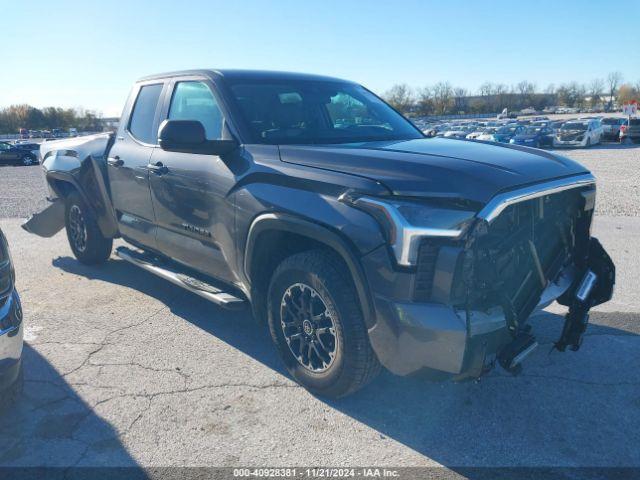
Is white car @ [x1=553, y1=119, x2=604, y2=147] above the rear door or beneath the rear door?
beneath

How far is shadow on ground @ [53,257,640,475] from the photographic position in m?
2.86

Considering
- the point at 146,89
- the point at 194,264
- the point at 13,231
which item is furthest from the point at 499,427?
the point at 13,231

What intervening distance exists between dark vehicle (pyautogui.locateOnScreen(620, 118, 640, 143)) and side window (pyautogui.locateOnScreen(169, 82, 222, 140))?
33657 mm

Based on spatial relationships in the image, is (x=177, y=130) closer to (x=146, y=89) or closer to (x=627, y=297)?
(x=146, y=89)

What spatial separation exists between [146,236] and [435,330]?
3051 mm

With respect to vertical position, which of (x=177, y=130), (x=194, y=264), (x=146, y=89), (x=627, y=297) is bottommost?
(x=627, y=297)

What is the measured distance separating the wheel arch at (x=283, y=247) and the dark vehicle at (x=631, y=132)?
34.2 meters

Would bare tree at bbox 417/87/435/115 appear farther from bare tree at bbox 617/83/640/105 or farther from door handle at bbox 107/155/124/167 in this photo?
door handle at bbox 107/155/124/167

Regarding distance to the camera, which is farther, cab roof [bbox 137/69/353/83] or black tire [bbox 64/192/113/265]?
black tire [bbox 64/192/113/265]

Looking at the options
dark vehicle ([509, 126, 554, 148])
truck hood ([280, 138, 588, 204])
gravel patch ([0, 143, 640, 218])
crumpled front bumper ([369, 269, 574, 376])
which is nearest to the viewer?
crumpled front bumper ([369, 269, 574, 376])

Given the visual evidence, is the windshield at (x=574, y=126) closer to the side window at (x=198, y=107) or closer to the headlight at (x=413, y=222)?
the side window at (x=198, y=107)

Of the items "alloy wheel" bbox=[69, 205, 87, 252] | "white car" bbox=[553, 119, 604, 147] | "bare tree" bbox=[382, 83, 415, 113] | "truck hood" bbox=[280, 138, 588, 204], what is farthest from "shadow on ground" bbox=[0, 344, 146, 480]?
"bare tree" bbox=[382, 83, 415, 113]

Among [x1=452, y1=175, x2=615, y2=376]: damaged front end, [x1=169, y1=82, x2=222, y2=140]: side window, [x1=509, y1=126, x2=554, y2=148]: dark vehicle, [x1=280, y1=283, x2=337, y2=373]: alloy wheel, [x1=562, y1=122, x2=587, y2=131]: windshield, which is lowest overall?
[x1=509, y1=126, x2=554, y2=148]: dark vehicle

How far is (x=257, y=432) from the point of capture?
3.08 meters
